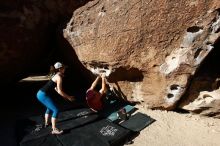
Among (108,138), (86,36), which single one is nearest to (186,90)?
(108,138)

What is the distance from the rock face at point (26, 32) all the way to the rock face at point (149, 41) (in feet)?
2.09

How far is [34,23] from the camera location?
6914mm

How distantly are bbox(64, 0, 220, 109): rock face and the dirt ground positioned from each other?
31 cm

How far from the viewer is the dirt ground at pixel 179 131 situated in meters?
5.43

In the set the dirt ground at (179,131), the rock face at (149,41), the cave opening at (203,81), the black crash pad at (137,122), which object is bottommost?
the dirt ground at (179,131)

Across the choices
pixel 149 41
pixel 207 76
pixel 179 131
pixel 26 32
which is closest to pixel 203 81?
pixel 207 76

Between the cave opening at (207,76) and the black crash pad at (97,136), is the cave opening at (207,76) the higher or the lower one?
the higher one

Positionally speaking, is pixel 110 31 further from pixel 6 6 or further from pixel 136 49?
pixel 6 6

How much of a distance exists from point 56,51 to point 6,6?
1.72 meters

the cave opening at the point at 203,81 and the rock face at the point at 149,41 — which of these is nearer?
the rock face at the point at 149,41

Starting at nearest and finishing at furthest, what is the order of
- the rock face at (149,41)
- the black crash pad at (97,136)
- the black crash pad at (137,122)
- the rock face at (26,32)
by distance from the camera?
1. the black crash pad at (97,136)
2. the rock face at (149,41)
3. the black crash pad at (137,122)
4. the rock face at (26,32)

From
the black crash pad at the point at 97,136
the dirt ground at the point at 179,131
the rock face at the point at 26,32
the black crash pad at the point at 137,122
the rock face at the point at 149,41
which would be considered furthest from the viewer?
the rock face at the point at 26,32

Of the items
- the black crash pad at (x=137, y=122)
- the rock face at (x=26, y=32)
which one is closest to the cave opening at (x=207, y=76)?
the black crash pad at (x=137, y=122)

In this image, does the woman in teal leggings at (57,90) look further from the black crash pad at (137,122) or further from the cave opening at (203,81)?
the cave opening at (203,81)
